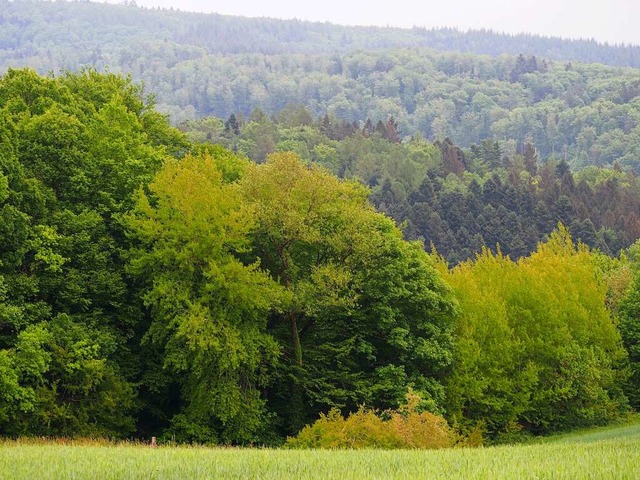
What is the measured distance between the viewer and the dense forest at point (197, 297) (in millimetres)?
36812

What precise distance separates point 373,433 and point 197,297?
11.1 metres

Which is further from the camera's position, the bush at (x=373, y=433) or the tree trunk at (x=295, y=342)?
the tree trunk at (x=295, y=342)

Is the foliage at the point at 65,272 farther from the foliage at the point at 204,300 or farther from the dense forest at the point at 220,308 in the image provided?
the foliage at the point at 204,300

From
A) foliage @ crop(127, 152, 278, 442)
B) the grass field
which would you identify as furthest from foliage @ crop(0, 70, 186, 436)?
the grass field

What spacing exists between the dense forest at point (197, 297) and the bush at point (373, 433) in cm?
317

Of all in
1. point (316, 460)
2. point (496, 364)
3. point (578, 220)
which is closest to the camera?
point (316, 460)

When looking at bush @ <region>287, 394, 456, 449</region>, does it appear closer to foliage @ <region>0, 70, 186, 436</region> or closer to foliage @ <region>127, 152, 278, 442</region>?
foliage @ <region>127, 152, 278, 442</region>

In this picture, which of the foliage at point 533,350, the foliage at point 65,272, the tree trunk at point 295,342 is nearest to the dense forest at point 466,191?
the foliage at point 533,350

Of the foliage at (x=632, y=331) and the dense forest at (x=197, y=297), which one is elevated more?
the dense forest at (x=197, y=297)

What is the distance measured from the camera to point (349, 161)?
191m

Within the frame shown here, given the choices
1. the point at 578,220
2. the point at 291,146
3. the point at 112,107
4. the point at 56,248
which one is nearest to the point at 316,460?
the point at 56,248

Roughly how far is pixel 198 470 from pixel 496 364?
1552 inches

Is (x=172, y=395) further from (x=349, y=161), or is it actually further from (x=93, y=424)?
(x=349, y=161)

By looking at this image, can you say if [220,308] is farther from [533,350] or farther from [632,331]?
[632,331]
